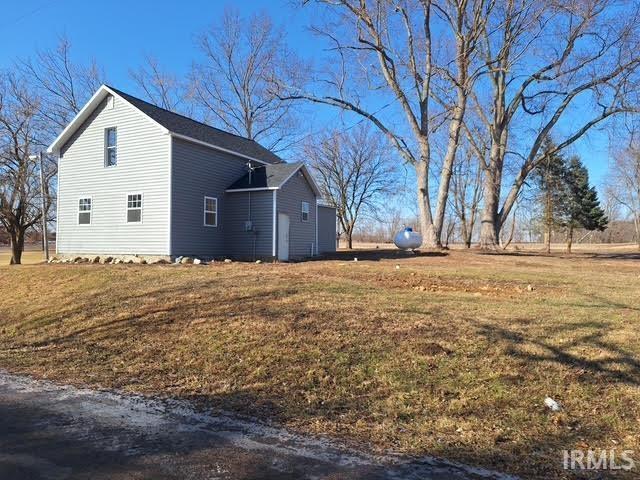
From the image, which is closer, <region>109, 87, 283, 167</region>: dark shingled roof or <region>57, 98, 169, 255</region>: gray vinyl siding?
<region>57, 98, 169, 255</region>: gray vinyl siding

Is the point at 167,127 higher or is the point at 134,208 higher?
the point at 167,127

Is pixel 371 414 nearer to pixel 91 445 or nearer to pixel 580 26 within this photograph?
pixel 91 445

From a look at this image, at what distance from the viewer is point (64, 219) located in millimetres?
20547

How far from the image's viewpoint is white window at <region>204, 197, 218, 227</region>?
1956 centimetres

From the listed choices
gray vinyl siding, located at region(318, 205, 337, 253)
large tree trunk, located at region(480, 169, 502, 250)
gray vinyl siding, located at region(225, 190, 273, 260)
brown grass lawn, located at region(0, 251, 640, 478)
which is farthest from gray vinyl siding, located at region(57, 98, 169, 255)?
large tree trunk, located at region(480, 169, 502, 250)

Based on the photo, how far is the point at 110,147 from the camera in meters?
19.4

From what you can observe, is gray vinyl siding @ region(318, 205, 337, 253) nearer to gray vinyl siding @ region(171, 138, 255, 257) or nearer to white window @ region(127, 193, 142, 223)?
gray vinyl siding @ region(171, 138, 255, 257)

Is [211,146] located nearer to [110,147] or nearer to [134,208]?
[134,208]

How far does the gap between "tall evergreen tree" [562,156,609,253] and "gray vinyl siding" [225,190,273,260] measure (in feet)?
114

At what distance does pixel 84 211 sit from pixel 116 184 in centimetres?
212

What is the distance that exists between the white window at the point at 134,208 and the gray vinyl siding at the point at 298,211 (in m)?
5.16

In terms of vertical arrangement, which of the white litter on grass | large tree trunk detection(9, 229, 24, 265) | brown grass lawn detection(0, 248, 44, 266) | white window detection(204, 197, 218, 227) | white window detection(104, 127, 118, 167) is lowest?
the white litter on grass

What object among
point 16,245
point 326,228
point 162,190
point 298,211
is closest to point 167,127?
point 162,190

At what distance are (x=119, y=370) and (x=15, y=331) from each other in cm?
375
